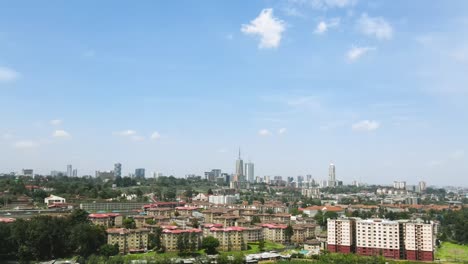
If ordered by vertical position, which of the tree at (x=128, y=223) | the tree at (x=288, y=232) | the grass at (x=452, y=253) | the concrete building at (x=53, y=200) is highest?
the concrete building at (x=53, y=200)

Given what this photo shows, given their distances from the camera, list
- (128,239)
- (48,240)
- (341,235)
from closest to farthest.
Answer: (48,240) < (128,239) < (341,235)

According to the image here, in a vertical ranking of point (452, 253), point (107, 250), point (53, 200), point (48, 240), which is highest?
point (53, 200)

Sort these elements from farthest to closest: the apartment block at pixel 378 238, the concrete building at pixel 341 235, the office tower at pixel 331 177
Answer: the office tower at pixel 331 177, the concrete building at pixel 341 235, the apartment block at pixel 378 238

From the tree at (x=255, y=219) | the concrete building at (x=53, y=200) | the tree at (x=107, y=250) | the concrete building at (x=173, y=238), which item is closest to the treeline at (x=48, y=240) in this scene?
the tree at (x=107, y=250)

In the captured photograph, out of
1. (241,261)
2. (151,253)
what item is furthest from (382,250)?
(151,253)

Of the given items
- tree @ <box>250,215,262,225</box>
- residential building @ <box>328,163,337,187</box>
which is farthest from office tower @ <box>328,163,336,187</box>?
tree @ <box>250,215,262,225</box>

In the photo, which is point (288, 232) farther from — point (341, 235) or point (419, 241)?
point (419, 241)

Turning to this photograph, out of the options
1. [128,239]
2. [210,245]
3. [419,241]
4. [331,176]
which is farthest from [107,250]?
[331,176]

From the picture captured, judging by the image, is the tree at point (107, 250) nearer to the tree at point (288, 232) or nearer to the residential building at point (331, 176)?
the tree at point (288, 232)
